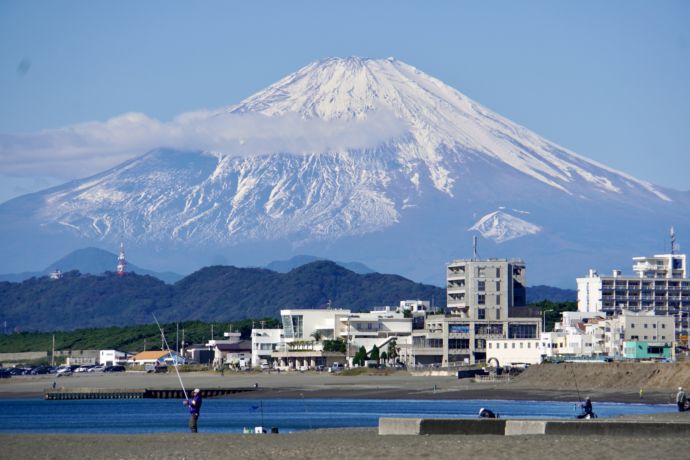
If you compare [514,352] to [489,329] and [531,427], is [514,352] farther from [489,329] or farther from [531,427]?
[531,427]

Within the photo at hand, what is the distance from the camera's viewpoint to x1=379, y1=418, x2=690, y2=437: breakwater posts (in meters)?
33.8

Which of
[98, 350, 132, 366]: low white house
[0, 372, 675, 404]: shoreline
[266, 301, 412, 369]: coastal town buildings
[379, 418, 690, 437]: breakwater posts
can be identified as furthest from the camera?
[98, 350, 132, 366]: low white house

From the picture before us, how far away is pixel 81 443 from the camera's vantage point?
37.0 meters

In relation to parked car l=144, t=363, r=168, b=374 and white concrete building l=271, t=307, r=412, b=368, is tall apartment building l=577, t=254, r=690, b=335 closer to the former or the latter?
white concrete building l=271, t=307, r=412, b=368

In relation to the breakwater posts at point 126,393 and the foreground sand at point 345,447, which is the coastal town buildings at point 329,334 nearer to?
the breakwater posts at point 126,393

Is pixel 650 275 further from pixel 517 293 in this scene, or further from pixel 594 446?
pixel 594 446

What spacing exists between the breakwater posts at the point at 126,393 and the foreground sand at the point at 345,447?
5142 centimetres

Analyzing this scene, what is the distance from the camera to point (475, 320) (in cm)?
12175

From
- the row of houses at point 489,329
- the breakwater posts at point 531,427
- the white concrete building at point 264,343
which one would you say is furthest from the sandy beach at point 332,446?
the white concrete building at point 264,343

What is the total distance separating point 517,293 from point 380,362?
43.9 ft

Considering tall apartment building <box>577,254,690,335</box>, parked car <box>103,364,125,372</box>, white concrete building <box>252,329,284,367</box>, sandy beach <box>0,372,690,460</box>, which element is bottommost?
sandy beach <box>0,372,690,460</box>

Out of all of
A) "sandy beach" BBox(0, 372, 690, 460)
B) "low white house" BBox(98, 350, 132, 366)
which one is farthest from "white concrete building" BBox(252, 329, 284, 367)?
"sandy beach" BBox(0, 372, 690, 460)

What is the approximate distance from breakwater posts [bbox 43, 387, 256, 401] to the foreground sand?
51.4 m

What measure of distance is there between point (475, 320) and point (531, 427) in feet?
286
